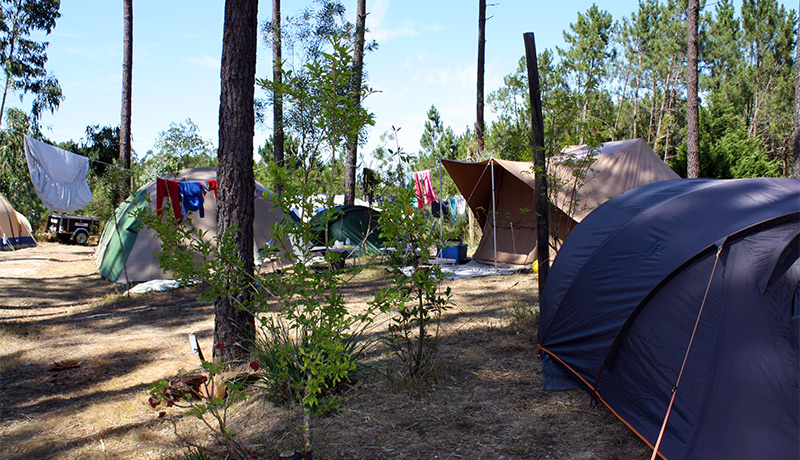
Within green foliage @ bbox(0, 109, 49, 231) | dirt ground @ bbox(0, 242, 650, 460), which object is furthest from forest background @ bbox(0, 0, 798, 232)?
dirt ground @ bbox(0, 242, 650, 460)

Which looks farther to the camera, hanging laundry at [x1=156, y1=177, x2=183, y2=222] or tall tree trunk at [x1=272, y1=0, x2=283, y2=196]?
tall tree trunk at [x1=272, y1=0, x2=283, y2=196]

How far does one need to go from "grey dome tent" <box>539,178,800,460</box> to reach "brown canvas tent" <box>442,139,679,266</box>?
14.8 ft

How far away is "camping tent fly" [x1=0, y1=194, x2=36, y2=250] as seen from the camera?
15602 mm

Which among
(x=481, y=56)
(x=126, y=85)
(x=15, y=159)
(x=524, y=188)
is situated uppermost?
(x=481, y=56)

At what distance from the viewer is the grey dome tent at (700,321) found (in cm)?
236

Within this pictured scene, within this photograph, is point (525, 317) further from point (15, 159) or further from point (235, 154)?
point (15, 159)

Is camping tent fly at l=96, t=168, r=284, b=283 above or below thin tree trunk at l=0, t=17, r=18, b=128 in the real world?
below

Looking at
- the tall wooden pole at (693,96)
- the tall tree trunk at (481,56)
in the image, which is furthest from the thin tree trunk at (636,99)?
the tall wooden pole at (693,96)

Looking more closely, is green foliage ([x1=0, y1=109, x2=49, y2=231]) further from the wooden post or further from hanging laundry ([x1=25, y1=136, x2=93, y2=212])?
the wooden post

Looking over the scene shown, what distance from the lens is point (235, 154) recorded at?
170 inches

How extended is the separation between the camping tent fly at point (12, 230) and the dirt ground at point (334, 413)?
11.5 m

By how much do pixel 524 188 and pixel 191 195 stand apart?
6.29 m

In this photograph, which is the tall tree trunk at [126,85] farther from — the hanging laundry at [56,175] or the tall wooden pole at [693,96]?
the tall wooden pole at [693,96]

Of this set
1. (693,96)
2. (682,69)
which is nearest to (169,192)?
(693,96)
